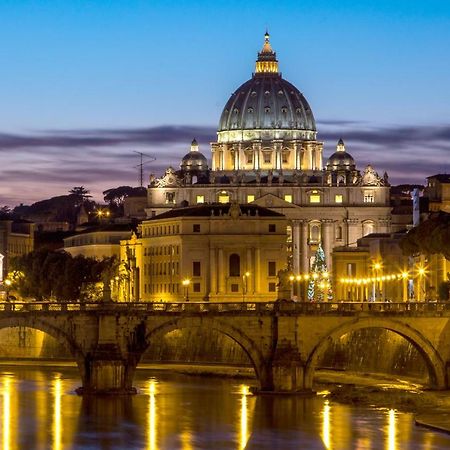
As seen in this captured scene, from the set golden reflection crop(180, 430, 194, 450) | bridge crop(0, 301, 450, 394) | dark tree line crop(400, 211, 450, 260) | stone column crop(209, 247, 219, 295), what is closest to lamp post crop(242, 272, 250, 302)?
stone column crop(209, 247, 219, 295)

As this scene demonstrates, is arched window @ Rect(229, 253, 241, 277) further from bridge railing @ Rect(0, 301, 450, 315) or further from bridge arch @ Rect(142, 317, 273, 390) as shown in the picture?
bridge arch @ Rect(142, 317, 273, 390)

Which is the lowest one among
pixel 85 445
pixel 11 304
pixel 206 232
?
pixel 85 445

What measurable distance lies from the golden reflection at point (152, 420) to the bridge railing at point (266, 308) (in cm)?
359

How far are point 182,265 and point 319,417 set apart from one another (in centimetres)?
9159

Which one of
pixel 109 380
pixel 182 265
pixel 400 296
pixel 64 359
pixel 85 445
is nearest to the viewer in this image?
pixel 85 445

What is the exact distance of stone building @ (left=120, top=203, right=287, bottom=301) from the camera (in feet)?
570

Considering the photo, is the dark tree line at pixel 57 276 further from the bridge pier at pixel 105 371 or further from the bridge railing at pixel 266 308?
the bridge pier at pixel 105 371

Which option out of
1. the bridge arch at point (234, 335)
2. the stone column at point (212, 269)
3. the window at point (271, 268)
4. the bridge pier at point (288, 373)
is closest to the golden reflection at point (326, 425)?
the bridge pier at point (288, 373)

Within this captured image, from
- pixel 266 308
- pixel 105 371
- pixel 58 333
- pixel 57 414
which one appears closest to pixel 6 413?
pixel 57 414

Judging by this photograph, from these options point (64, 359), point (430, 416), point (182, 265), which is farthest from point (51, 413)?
point (182, 265)

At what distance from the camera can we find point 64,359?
12106 centimetres

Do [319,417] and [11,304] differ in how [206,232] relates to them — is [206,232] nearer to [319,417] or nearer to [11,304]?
[11,304]

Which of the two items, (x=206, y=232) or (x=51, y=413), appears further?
(x=206, y=232)

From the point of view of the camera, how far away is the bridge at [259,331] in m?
92.6
